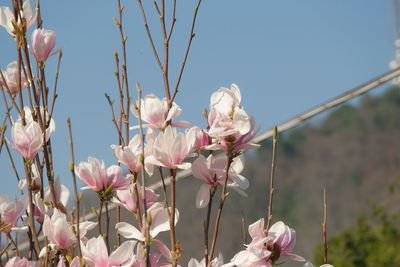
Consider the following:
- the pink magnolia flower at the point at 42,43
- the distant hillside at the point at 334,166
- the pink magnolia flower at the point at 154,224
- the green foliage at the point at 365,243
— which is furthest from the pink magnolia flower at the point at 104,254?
the green foliage at the point at 365,243

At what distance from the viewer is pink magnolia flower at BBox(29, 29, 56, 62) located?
60cm

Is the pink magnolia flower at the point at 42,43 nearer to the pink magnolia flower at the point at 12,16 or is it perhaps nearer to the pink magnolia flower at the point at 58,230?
the pink magnolia flower at the point at 12,16

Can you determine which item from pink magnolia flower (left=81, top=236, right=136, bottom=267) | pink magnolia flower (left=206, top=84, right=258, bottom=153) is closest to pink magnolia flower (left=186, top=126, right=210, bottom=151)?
pink magnolia flower (left=206, top=84, right=258, bottom=153)

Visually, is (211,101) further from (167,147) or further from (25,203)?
(25,203)

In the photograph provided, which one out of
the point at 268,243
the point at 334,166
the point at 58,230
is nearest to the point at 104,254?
the point at 58,230

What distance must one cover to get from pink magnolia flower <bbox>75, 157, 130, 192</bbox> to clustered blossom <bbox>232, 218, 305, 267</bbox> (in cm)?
13

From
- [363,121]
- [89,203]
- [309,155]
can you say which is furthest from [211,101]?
[363,121]

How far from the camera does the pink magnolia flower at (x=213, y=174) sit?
531mm

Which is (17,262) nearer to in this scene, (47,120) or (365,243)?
(47,120)

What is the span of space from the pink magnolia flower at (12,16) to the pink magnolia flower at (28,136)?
0.15m

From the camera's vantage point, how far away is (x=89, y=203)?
4.08 feet

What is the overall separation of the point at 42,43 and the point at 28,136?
128mm

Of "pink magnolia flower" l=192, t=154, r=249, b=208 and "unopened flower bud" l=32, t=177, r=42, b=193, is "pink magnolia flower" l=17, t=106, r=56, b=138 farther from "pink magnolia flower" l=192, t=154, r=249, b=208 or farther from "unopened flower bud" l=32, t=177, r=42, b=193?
"pink magnolia flower" l=192, t=154, r=249, b=208

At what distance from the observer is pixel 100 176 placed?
21.0 inches
